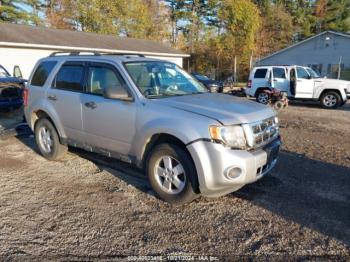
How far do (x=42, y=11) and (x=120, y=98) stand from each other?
136 feet

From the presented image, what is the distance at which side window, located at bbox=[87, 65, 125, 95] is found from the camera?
4.71 m

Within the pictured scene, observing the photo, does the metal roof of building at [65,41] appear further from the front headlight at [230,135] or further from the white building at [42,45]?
the front headlight at [230,135]

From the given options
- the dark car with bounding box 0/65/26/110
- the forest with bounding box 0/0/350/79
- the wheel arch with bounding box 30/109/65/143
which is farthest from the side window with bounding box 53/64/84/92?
the forest with bounding box 0/0/350/79

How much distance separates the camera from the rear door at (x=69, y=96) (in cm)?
524

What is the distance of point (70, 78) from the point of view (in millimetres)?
5477

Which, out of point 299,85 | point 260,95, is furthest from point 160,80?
point 299,85

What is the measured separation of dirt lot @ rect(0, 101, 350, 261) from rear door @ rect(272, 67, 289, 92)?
389 inches

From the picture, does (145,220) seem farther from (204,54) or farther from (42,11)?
(42,11)

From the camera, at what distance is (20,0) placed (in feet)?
123

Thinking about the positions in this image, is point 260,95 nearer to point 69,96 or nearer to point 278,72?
point 278,72

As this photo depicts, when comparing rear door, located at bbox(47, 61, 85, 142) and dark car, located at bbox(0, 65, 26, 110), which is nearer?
rear door, located at bbox(47, 61, 85, 142)

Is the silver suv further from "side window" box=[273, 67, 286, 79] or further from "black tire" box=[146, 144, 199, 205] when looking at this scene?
"side window" box=[273, 67, 286, 79]

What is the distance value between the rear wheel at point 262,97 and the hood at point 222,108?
34.6 feet

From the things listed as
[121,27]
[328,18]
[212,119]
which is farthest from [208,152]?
[328,18]
